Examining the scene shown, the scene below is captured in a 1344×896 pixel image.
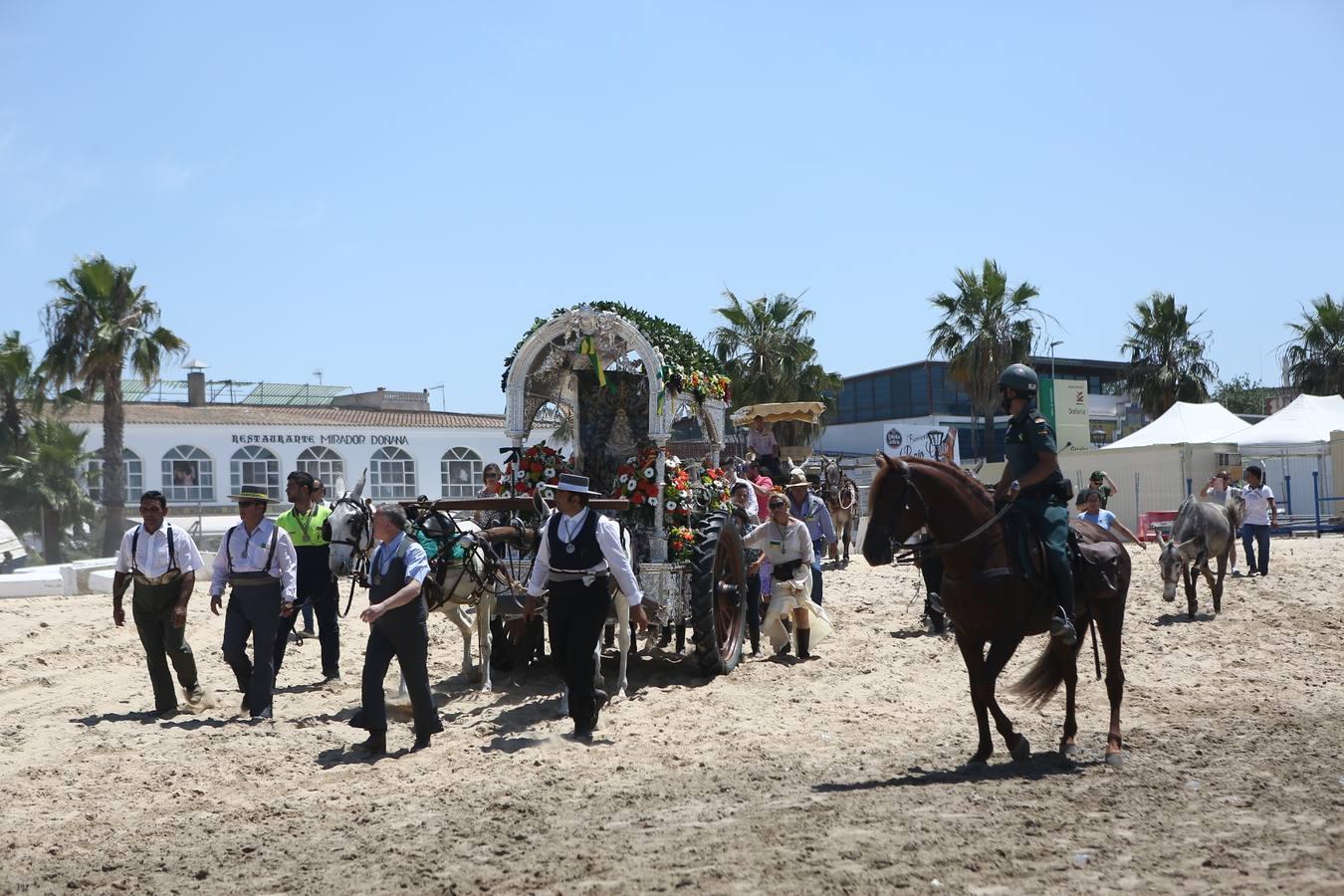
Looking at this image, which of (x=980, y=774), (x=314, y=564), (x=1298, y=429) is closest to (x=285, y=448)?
(x=1298, y=429)

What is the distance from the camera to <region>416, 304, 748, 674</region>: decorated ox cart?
10.6m

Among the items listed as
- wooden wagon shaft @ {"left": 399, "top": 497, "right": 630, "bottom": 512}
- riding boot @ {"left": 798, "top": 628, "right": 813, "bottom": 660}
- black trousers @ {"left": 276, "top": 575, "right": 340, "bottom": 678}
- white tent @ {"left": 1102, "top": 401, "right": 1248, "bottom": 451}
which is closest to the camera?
wooden wagon shaft @ {"left": 399, "top": 497, "right": 630, "bottom": 512}

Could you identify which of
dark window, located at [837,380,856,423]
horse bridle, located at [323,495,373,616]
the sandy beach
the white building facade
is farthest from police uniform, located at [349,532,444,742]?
dark window, located at [837,380,856,423]

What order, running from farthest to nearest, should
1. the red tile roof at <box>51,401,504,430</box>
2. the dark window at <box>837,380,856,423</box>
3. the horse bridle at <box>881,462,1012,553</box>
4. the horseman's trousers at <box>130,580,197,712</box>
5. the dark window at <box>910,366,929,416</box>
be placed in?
the dark window at <box>837,380,856,423</box>, the dark window at <box>910,366,929,416</box>, the red tile roof at <box>51,401,504,430</box>, the horseman's trousers at <box>130,580,197,712</box>, the horse bridle at <box>881,462,1012,553</box>

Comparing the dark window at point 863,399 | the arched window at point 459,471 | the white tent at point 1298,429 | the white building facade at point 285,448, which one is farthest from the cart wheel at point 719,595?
the dark window at point 863,399

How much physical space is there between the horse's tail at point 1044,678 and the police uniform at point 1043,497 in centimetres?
52

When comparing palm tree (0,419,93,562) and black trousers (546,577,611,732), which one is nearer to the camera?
black trousers (546,577,611,732)

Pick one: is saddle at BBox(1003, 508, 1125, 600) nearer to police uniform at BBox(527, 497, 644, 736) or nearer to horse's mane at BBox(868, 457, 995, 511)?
horse's mane at BBox(868, 457, 995, 511)

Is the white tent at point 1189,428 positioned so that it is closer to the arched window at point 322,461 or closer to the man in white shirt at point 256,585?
the man in white shirt at point 256,585

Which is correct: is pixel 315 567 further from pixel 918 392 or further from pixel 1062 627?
pixel 918 392

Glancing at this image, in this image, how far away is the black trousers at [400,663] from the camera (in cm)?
816

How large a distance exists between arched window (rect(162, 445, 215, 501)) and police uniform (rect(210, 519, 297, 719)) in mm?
33466

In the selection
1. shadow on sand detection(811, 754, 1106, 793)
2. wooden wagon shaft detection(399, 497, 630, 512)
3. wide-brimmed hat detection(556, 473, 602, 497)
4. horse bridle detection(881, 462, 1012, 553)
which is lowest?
shadow on sand detection(811, 754, 1106, 793)

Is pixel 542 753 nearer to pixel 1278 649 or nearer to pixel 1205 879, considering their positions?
pixel 1205 879
